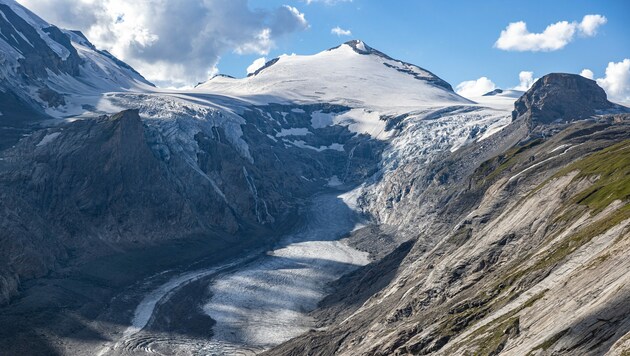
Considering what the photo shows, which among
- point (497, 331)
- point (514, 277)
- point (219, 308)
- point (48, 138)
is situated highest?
point (48, 138)

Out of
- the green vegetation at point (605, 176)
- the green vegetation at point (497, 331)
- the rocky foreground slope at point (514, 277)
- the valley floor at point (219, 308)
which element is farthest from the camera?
the valley floor at point (219, 308)

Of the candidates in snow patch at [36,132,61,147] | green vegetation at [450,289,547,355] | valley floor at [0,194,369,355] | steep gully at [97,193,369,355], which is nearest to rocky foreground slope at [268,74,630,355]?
green vegetation at [450,289,547,355]

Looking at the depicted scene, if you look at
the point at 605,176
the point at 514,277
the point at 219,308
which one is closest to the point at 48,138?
the point at 219,308

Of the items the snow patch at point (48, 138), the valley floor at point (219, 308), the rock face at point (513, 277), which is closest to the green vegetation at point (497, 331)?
the rock face at point (513, 277)

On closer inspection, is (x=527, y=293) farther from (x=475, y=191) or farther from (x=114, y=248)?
(x=114, y=248)

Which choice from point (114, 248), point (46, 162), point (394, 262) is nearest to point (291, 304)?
point (394, 262)

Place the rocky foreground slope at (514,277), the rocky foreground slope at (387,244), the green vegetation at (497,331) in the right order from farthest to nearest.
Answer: the rocky foreground slope at (387,244), the green vegetation at (497,331), the rocky foreground slope at (514,277)

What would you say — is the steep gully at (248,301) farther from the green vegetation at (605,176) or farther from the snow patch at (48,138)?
the snow patch at (48,138)

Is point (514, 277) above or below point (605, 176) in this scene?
below

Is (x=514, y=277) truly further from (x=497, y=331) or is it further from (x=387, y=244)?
(x=387, y=244)
